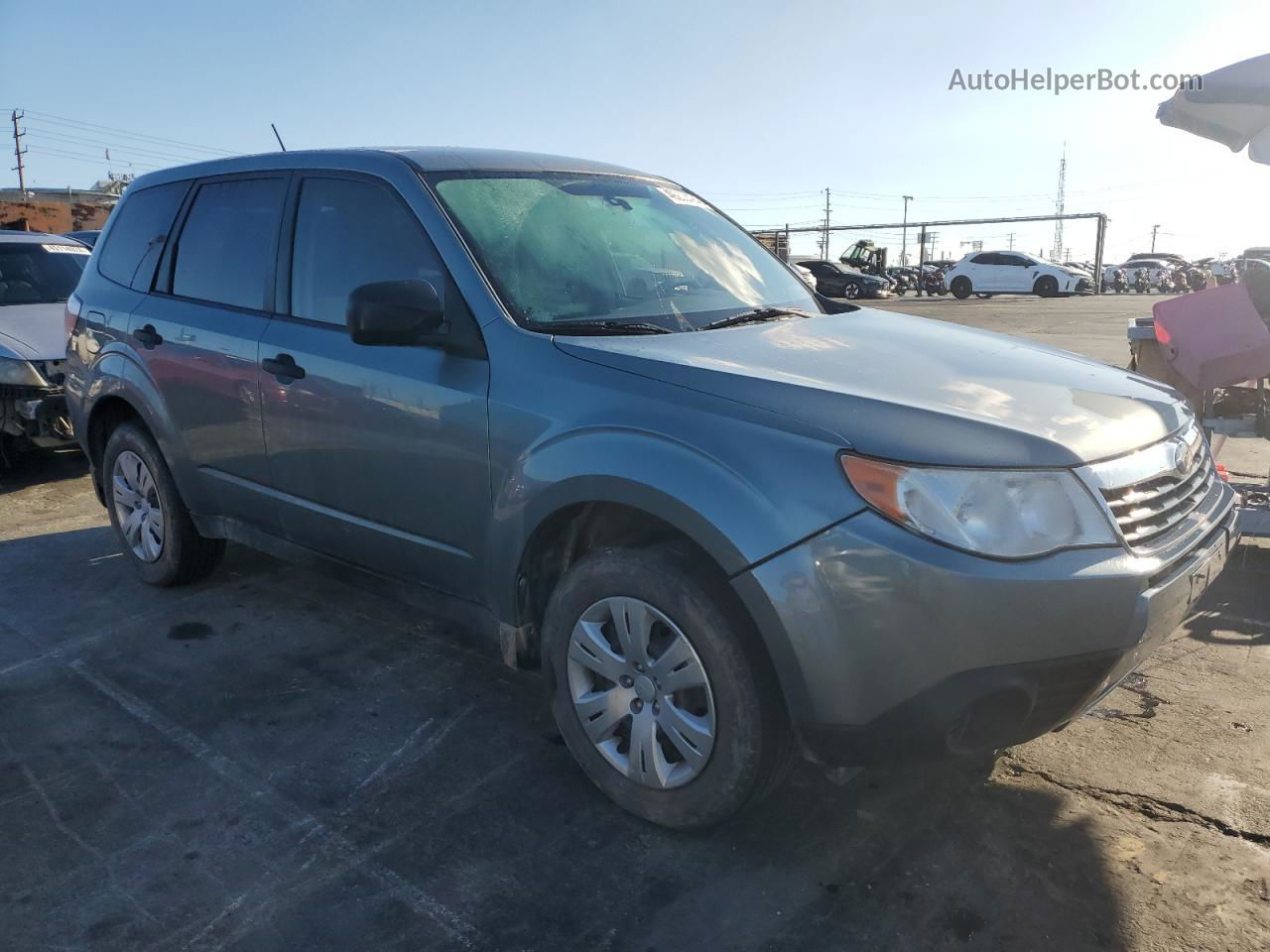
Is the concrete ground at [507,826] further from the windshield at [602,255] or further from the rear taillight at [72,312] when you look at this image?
the rear taillight at [72,312]

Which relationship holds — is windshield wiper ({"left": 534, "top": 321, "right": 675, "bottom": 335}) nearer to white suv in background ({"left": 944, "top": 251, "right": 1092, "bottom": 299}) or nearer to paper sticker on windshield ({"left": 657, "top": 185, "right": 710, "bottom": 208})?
paper sticker on windshield ({"left": 657, "top": 185, "right": 710, "bottom": 208})

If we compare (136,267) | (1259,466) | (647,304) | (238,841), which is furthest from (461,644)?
(1259,466)

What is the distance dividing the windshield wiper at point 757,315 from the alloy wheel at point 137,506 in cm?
276

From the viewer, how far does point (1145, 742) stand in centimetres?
315

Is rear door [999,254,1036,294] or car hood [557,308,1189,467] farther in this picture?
rear door [999,254,1036,294]

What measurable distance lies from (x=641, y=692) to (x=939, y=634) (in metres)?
0.84

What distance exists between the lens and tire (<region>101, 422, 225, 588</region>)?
438 cm

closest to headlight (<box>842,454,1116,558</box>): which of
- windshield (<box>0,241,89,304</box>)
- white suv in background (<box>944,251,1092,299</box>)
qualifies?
windshield (<box>0,241,89,304</box>)

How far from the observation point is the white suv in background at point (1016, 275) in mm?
34062

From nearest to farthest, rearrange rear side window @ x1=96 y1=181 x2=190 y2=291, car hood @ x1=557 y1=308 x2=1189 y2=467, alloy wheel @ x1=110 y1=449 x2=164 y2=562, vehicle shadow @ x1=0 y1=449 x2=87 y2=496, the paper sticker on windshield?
car hood @ x1=557 y1=308 x2=1189 y2=467 → the paper sticker on windshield → rear side window @ x1=96 y1=181 x2=190 y2=291 → alloy wheel @ x1=110 y1=449 x2=164 y2=562 → vehicle shadow @ x1=0 y1=449 x2=87 y2=496

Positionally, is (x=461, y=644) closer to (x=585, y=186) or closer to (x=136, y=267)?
(x=585, y=186)

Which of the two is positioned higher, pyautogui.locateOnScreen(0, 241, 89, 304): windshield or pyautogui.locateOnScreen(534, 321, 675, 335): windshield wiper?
pyautogui.locateOnScreen(0, 241, 89, 304): windshield

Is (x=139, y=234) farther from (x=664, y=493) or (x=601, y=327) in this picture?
(x=664, y=493)

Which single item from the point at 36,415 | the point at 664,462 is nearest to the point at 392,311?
the point at 664,462
